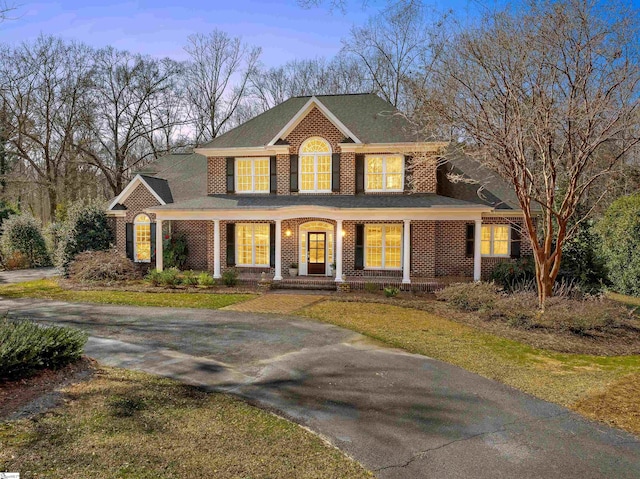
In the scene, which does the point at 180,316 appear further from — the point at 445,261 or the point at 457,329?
the point at 445,261

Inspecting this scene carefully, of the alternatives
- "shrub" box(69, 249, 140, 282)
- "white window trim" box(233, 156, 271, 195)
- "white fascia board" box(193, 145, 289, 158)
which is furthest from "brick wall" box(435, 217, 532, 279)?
"shrub" box(69, 249, 140, 282)

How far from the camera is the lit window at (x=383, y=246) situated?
18.6m

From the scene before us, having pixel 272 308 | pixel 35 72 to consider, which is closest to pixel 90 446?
pixel 272 308

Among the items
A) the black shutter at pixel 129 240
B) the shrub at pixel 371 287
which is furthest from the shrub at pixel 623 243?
the black shutter at pixel 129 240

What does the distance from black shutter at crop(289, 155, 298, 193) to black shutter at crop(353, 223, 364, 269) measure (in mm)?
3404

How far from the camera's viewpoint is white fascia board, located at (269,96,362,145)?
18297 millimetres

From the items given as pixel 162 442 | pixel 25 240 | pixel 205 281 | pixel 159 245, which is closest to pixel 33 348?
pixel 162 442

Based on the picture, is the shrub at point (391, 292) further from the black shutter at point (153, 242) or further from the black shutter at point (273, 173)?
the black shutter at point (153, 242)

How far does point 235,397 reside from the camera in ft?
20.8

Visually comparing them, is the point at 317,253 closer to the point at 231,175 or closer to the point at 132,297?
the point at 231,175

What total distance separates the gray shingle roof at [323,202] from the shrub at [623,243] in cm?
610

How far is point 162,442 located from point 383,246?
581 inches

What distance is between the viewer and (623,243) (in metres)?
16.9

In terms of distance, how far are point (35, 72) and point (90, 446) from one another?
3665cm
